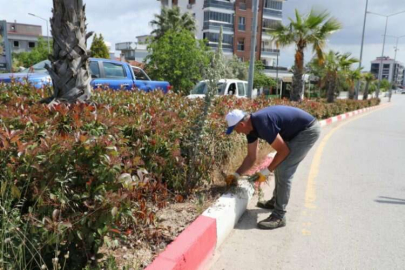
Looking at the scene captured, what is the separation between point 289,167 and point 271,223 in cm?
68

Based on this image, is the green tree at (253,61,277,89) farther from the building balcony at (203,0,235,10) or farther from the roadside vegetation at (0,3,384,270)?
the roadside vegetation at (0,3,384,270)

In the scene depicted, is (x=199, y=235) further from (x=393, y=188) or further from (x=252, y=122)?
(x=393, y=188)

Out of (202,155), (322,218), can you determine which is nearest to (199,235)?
(202,155)

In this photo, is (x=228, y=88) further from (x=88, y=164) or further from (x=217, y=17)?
(x=217, y=17)

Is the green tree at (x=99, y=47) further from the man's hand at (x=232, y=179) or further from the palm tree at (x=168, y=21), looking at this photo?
the man's hand at (x=232, y=179)

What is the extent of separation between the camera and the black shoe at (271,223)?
3924 mm

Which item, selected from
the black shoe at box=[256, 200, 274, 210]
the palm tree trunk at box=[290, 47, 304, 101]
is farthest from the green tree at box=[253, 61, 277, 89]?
the black shoe at box=[256, 200, 274, 210]

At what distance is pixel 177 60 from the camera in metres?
15.7

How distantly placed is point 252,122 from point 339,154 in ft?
17.8

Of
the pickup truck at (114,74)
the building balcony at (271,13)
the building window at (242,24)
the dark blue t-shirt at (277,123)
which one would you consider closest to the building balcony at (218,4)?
the building window at (242,24)

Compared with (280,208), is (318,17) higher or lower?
higher

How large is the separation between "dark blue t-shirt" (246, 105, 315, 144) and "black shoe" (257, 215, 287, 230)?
927 millimetres

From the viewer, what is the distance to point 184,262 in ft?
8.84

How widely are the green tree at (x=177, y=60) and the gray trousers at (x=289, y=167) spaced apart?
1195cm
